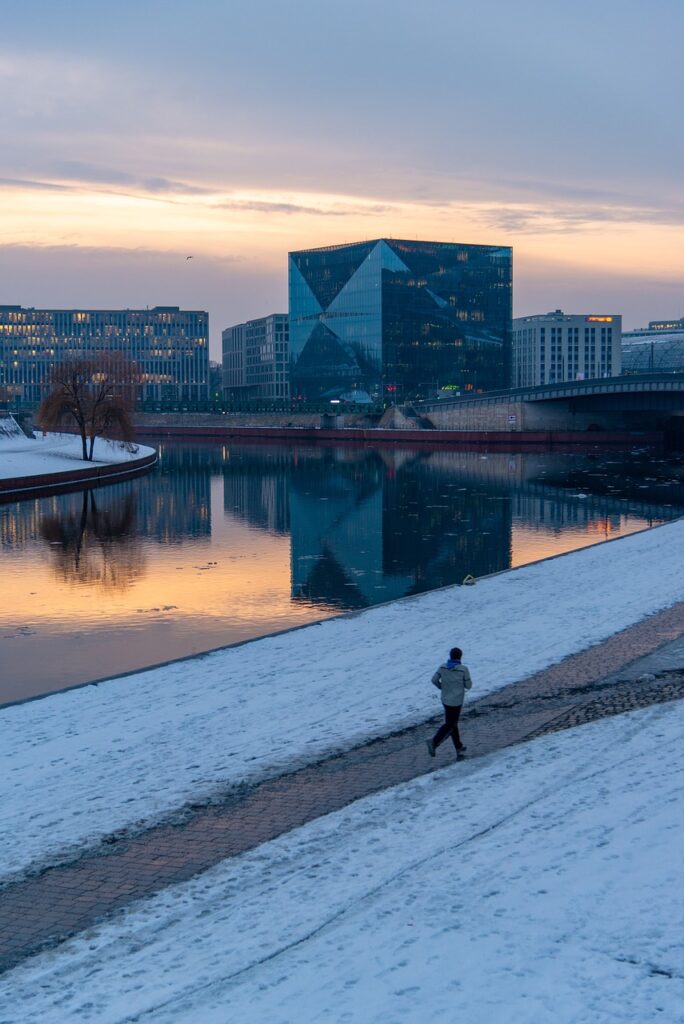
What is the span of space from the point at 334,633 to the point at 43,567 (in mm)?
19466

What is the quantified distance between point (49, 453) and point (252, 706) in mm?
85381

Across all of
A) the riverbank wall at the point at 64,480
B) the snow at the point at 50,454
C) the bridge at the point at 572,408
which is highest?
the bridge at the point at 572,408

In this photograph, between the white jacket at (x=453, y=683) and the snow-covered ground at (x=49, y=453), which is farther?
the snow-covered ground at (x=49, y=453)

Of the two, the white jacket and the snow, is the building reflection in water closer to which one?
the snow

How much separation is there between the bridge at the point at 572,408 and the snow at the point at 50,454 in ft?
162

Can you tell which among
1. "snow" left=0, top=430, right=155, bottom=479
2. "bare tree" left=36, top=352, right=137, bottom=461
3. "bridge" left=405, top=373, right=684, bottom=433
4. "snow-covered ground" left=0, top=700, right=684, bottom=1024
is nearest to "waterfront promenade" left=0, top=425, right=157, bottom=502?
"snow" left=0, top=430, right=155, bottom=479

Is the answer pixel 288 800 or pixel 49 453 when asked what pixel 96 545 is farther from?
pixel 49 453

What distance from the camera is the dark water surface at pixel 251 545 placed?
3086 centimetres

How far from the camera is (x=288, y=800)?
52.9 feet

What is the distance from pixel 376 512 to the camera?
213ft

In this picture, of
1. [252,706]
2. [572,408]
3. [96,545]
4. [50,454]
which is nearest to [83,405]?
[50,454]

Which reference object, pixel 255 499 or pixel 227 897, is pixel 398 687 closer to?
pixel 227 897

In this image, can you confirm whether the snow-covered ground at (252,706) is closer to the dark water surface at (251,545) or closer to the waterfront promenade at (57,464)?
the dark water surface at (251,545)

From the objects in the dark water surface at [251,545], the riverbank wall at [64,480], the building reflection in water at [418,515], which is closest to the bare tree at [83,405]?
the riverbank wall at [64,480]
